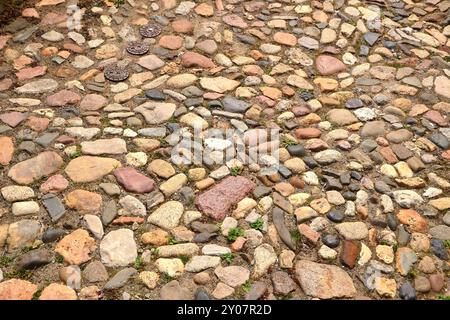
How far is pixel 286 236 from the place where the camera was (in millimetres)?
3596

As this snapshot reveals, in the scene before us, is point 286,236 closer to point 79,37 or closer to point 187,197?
point 187,197

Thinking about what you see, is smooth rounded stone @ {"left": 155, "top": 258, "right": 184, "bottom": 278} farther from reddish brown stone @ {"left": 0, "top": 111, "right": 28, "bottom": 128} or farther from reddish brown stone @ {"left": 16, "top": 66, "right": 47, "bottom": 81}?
reddish brown stone @ {"left": 16, "top": 66, "right": 47, "bottom": 81}

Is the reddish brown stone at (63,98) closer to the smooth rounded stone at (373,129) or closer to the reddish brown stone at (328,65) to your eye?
the reddish brown stone at (328,65)

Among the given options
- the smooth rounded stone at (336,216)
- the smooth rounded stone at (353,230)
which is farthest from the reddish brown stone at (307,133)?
the smooth rounded stone at (353,230)

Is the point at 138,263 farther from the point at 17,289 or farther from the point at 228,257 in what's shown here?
the point at 17,289

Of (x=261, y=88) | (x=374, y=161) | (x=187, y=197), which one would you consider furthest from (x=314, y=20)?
(x=187, y=197)

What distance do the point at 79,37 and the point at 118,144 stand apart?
80.7 inches

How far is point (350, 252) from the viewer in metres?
3.52

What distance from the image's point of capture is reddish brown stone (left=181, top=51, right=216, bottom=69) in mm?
5238

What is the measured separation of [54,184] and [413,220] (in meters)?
3.12

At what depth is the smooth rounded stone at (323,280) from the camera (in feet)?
10.8

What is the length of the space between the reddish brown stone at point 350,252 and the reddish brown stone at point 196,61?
271cm

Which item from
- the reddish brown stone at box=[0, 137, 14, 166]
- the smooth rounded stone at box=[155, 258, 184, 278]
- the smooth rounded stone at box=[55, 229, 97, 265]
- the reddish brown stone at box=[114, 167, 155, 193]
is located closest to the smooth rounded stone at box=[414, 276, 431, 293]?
the smooth rounded stone at box=[155, 258, 184, 278]

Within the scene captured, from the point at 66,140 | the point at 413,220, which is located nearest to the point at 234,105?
the point at 66,140
